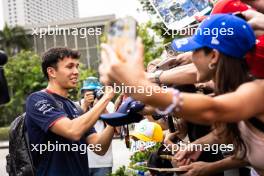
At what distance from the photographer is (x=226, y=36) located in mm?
1552

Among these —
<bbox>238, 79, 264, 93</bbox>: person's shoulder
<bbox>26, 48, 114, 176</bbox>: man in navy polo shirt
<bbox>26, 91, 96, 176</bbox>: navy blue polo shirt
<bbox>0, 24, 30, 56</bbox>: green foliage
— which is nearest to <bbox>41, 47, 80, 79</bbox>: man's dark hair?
<bbox>26, 48, 114, 176</bbox>: man in navy polo shirt

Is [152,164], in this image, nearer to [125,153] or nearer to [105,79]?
[105,79]

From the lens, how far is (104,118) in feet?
6.26

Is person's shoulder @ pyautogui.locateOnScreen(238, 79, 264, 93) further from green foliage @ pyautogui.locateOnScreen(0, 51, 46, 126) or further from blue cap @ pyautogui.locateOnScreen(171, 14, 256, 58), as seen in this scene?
green foliage @ pyautogui.locateOnScreen(0, 51, 46, 126)

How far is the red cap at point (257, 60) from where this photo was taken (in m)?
1.66

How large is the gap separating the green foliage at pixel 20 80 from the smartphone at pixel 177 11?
90.1 ft

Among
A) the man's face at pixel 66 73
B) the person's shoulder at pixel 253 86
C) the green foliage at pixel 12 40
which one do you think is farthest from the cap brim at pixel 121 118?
the green foliage at pixel 12 40

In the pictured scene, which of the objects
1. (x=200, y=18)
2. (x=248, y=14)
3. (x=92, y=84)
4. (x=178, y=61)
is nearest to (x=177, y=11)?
(x=200, y=18)

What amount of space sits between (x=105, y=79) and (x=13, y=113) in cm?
3084

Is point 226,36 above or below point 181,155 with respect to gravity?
above

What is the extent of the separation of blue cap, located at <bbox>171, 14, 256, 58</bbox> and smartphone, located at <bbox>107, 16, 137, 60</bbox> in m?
0.51

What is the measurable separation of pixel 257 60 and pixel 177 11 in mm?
726

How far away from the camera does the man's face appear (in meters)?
2.73
